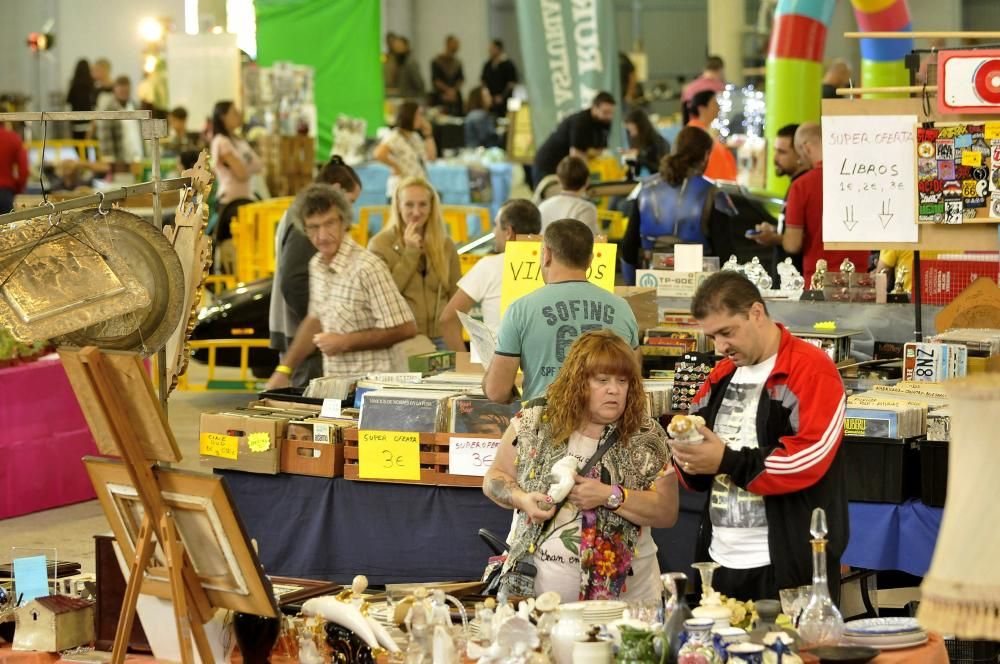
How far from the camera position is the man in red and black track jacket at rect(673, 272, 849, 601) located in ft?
12.6

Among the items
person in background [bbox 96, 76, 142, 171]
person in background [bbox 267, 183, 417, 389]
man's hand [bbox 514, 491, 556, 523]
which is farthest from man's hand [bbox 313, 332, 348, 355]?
person in background [bbox 96, 76, 142, 171]

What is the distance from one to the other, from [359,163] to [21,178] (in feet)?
10.9

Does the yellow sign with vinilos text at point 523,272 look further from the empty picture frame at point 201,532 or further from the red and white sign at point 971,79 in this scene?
the empty picture frame at point 201,532

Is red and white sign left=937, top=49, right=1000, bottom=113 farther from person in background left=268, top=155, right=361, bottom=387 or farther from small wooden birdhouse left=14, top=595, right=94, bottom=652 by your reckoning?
small wooden birdhouse left=14, top=595, right=94, bottom=652

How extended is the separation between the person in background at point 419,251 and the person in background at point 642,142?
5.44m

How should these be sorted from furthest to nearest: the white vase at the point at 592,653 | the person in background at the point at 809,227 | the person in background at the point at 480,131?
the person in background at the point at 480,131 → the person in background at the point at 809,227 → the white vase at the point at 592,653

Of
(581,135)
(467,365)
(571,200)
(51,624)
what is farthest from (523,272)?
(581,135)

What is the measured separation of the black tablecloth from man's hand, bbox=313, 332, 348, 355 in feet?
2.62

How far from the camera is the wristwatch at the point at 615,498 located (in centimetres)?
391

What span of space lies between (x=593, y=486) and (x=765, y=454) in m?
0.43

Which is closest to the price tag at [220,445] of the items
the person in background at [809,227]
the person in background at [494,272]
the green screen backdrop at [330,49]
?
the person in background at [494,272]

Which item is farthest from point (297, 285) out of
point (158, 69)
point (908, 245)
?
point (158, 69)

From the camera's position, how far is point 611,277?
18.1 feet

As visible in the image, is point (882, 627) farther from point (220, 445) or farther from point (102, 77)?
point (102, 77)
